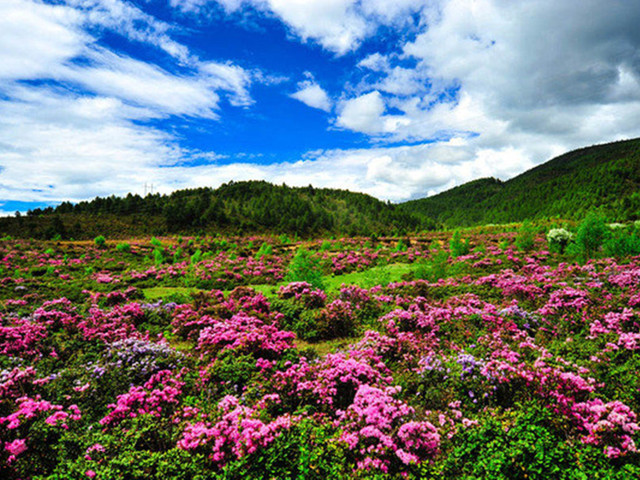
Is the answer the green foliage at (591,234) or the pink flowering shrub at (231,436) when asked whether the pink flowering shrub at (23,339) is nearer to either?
the pink flowering shrub at (231,436)

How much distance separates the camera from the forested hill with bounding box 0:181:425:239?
66.2 meters

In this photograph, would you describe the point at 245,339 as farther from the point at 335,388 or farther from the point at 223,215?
the point at 223,215

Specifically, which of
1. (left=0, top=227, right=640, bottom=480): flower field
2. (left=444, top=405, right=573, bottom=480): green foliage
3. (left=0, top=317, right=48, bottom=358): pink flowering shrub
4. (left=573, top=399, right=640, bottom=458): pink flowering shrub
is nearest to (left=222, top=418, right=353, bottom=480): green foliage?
(left=0, top=227, right=640, bottom=480): flower field

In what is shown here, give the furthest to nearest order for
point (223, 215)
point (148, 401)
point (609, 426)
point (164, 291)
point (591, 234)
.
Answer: point (223, 215)
point (164, 291)
point (591, 234)
point (148, 401)
point (609, 426)

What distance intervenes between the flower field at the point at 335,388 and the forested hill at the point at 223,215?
58.1m

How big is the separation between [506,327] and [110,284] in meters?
20.8

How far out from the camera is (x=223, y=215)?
102m

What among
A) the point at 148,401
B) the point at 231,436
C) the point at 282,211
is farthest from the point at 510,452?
the point at 282,211

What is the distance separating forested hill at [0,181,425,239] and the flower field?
191 feet

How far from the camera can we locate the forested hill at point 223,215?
2608 inches

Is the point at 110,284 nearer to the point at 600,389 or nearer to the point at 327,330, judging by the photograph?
the point at 327,330

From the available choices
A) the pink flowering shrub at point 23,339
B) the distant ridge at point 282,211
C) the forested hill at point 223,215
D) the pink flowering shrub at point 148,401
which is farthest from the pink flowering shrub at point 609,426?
the forested hill at point 223,215

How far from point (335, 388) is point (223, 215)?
4032 inches

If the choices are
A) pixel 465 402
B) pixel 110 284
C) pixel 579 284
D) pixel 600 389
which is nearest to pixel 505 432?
pixel 465 402
